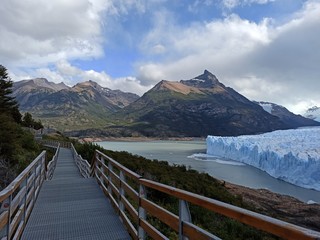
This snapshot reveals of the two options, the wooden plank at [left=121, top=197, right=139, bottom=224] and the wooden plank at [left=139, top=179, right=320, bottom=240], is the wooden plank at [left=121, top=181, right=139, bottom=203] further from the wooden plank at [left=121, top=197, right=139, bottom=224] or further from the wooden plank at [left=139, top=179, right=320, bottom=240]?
the wooden plank at [left=139, top=179, right=320, bottom=240]

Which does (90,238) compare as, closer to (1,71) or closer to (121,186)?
(121,186)

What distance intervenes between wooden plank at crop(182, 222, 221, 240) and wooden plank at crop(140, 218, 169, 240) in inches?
24.5

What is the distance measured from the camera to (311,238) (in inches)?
61.3

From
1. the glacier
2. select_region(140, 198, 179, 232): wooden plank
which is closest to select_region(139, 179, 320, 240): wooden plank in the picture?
select_region(140, 198, 179, 232): wooden plank

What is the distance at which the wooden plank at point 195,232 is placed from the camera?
245 cm

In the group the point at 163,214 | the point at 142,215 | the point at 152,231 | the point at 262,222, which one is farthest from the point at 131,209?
the point at 262,222

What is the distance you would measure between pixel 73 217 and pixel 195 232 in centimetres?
368

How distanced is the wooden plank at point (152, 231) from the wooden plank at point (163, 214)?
6.1 inches

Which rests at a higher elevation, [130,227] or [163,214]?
[163,214]

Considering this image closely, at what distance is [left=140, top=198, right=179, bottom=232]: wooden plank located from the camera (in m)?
3.12

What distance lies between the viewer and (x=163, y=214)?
3.48 metres

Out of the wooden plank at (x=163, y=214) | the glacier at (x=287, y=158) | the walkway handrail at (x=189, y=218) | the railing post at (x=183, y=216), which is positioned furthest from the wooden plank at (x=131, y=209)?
the glacier at (x=287, y=158)

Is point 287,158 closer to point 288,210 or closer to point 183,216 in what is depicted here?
point 288,210

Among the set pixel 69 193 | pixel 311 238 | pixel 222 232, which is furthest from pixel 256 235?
A: pixel 311 238
